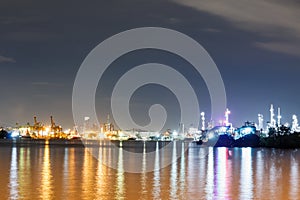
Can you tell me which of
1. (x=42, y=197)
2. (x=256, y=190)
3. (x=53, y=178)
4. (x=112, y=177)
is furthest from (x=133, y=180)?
(x=42, y=197)

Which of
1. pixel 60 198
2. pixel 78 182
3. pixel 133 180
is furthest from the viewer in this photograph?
pixel 133 180

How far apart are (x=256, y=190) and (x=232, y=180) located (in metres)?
7.28

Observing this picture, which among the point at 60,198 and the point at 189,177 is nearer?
the point at 60,198

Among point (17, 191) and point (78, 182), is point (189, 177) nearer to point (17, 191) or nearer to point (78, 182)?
point (78, 182)

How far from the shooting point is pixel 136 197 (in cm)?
3328

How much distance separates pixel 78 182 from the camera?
41.4 meters

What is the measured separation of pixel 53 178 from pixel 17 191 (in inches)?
364

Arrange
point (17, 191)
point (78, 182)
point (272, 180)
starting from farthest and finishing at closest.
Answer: point (272, 180) < point (78, 182) < point (17, 191)

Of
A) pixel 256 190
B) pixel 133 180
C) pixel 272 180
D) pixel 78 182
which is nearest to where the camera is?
pixel 256 190

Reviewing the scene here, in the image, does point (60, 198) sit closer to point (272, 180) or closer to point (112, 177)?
point (112, 177)

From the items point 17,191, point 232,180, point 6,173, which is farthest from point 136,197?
point 6,173

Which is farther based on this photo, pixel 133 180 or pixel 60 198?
pixel 133 180

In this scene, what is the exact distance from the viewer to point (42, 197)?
3269 centimetres

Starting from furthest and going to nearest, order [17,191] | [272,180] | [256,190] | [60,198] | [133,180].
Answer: [272,180]
[133,180]
[256,190]
[17,191]
[60,198]
